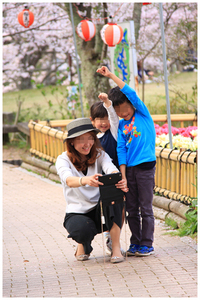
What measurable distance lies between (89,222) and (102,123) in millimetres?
875

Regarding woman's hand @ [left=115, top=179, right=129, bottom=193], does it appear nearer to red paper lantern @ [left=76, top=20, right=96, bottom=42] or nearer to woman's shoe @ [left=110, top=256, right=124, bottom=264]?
woman's shoe @ [left=110, top=256, right=124, bottom=264]

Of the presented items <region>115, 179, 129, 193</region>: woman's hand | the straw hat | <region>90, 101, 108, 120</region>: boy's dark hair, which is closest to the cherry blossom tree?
<region>90, 101, 108, 120</region>: boy's dark hair

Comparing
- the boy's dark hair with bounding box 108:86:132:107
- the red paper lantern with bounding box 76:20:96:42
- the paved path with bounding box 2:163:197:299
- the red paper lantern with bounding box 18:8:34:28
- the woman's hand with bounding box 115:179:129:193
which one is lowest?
the paved path with bounding box 2:163:197:299

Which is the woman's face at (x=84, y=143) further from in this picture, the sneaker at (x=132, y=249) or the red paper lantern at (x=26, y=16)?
the red paper lantern at (x=26, y=16)

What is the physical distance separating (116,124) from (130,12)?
1036 centimetres

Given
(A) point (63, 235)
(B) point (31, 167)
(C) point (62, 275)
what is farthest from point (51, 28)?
(C) point (62, 275)

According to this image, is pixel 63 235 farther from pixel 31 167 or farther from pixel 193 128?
pixel 31 167

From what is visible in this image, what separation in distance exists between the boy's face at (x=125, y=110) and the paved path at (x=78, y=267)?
3.59 ft

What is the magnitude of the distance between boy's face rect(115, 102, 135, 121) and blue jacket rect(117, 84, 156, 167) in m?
0.04

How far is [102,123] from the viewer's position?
3.48 meters

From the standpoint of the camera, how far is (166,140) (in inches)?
245

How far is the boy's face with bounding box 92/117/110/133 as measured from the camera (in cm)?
348

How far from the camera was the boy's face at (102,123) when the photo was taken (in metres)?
3.48

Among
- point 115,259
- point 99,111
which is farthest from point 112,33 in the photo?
point 115,259
